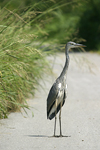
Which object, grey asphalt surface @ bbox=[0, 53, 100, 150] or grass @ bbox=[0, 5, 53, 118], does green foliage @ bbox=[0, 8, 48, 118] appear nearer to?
grass @ bbox=[0, 5, 53, 118]

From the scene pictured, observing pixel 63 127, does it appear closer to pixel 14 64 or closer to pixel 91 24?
pixel 14 64

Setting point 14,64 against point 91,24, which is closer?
point 14,64

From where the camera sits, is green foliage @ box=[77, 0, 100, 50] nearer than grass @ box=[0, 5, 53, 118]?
No

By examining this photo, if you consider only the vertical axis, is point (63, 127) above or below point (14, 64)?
below

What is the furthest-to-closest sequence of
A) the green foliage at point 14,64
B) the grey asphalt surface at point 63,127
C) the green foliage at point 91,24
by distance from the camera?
the green foliage at point 91,24
the green foliage at point 14,64
the grey asphalt surface at point 63,127

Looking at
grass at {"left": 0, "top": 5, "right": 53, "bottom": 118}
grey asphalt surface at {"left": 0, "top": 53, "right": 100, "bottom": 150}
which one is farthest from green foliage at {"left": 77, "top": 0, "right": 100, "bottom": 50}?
grass at {"left": 0, "top": 5, "right": 53, "bottom": 118}

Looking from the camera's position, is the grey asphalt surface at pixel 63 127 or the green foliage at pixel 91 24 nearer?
the grey asphalt surface at pixel 63 127

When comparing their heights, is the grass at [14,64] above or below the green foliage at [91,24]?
above

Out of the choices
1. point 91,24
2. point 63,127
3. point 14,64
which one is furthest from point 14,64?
point 91,24

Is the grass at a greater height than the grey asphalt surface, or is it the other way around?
the grass

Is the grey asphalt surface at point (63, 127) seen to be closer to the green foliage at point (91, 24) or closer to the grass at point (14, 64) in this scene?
the grass at point (14, 64)

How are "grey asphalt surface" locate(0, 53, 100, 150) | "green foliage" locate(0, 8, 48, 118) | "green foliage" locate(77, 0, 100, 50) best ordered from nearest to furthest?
"grey asphalt surface" locate(0, 53, 100, 150) → "green foliage" locate(0, 8, 48, 118) → "green foliage" locate(77, 0, 100, 50)

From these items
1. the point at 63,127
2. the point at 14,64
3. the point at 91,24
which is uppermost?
the point at 14,64

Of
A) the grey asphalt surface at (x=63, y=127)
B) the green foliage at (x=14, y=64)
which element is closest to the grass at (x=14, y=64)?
the green foliage at (x=14, y=64)
